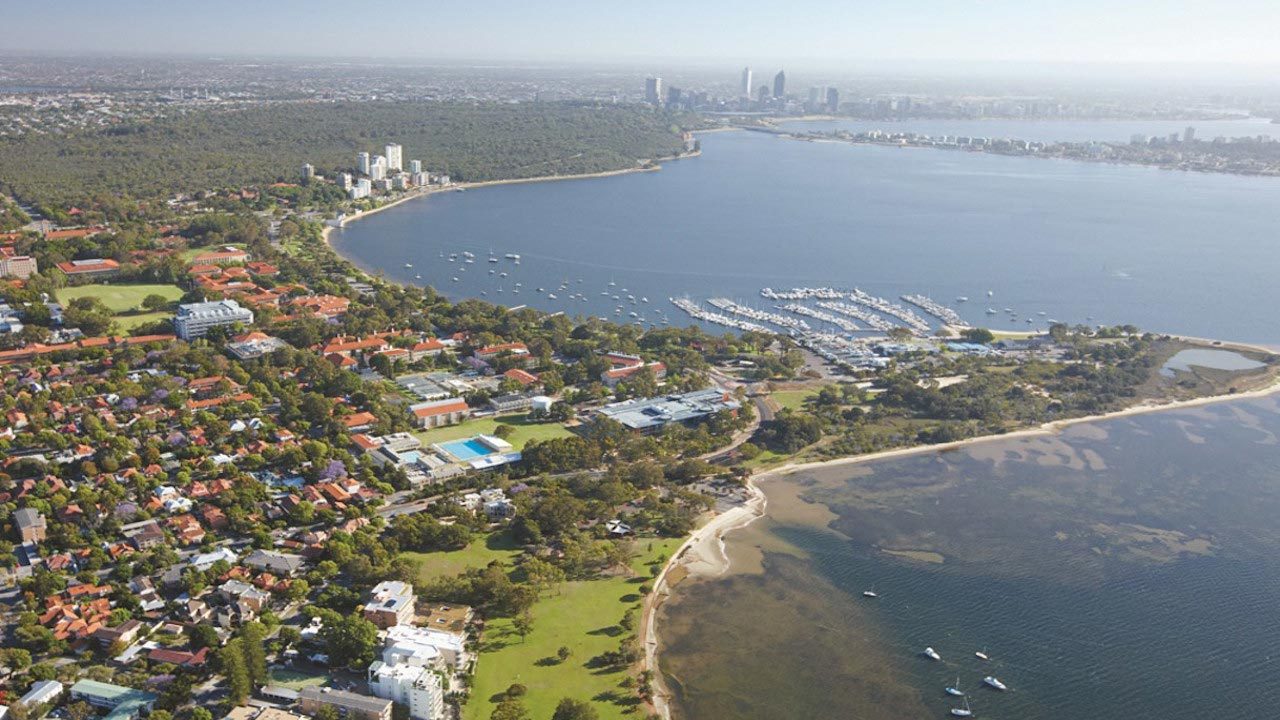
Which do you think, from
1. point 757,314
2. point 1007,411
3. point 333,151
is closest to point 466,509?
point 1007,411

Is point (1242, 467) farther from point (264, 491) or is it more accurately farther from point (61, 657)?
point (61, 657)

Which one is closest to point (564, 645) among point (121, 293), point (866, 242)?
point (121, 293)

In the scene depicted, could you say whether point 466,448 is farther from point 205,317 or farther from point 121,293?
point 121,293

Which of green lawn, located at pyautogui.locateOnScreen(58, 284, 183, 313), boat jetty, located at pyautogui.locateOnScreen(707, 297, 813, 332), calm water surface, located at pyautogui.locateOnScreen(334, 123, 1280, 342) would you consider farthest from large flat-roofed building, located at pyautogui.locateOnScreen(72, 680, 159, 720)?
boat jetty, located at pyautogui.locateOnScreen(707, 297, 813, 332)

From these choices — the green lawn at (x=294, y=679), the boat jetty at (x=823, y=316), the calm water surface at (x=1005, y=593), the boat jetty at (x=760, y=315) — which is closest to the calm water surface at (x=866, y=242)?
the boat jetty at (x=760, y=315)

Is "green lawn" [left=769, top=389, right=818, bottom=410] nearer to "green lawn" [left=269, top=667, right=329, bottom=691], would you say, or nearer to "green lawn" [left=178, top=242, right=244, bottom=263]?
"green lawn" [left=269, top=667, right=329, bottom=691]

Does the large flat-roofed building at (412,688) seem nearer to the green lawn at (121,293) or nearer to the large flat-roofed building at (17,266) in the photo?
the green lawn at (121,293)
